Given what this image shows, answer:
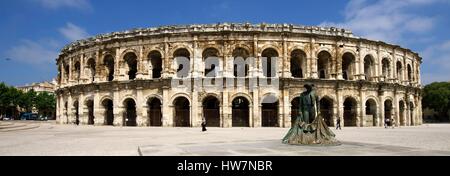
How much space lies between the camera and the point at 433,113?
170ft

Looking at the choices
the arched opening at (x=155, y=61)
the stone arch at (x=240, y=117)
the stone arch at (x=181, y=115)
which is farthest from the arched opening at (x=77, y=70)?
the stone arch at (x=240, y=117)

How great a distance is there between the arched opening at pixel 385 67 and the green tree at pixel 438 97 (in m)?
20.8

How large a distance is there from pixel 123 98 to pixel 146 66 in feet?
9.07

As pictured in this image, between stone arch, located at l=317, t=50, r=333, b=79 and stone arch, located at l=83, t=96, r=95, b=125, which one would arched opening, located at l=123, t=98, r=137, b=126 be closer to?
stone arch, located at l=83, t=96, r=95, b=125

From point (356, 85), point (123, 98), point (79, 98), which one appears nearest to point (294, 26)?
point (356, 85)

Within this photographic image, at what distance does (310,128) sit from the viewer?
30.6 feet

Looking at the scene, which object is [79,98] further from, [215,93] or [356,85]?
[356,85]

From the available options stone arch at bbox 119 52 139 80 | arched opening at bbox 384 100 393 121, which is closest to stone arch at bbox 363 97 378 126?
arched opening at bbox 384 100 393 121

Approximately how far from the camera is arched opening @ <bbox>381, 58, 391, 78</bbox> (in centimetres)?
2863

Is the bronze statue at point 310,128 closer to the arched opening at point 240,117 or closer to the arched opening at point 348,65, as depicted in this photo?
the arched opening at point 240,117

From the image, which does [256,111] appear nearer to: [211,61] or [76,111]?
[211,61]

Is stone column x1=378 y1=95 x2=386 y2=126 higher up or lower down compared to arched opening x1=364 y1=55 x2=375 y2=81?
lower down

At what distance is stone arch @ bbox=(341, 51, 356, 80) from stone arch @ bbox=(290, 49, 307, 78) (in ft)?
10.4

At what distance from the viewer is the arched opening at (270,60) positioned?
25.2 metres
